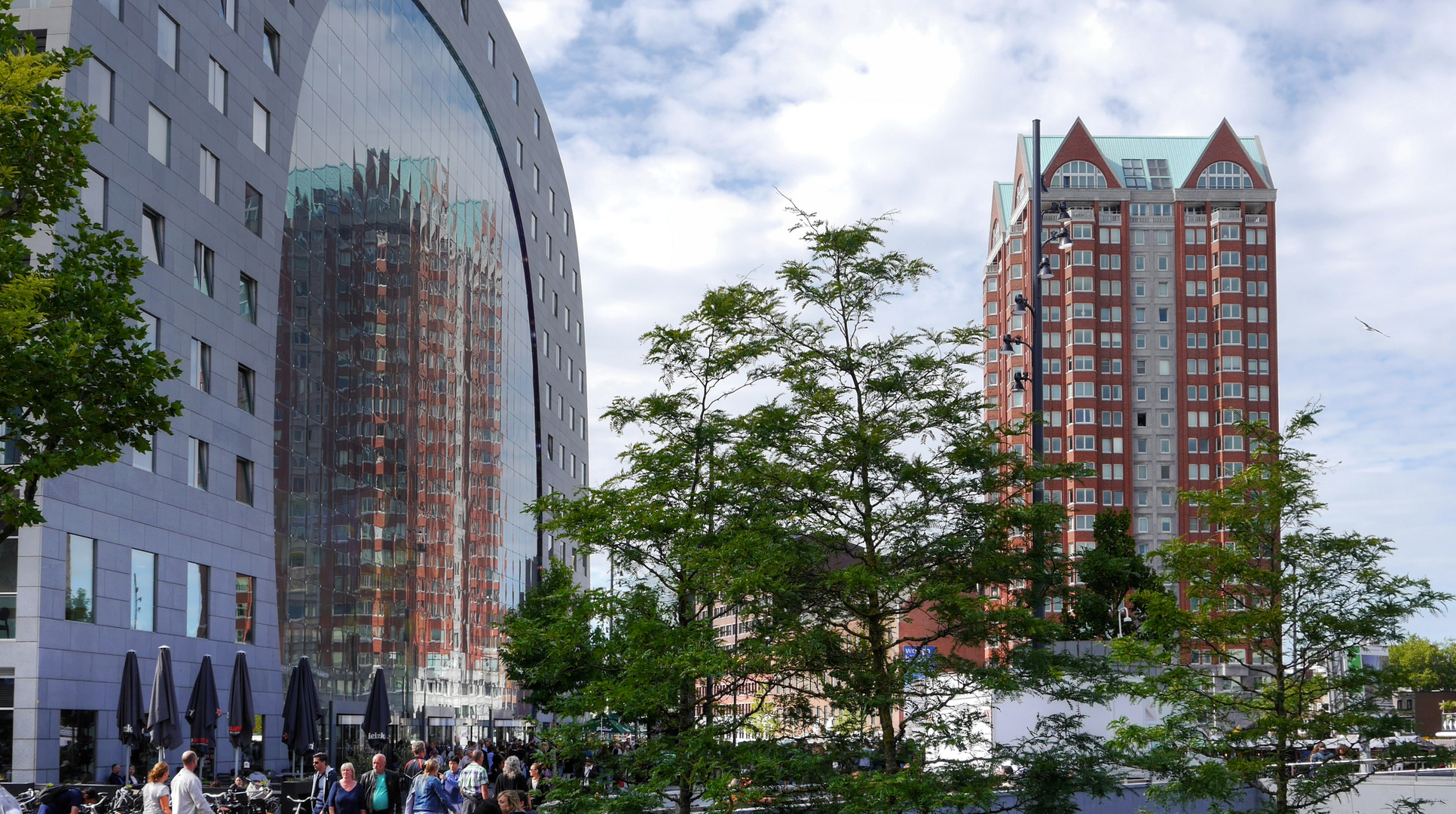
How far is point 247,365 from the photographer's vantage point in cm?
4269

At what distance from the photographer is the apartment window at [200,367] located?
3881cm

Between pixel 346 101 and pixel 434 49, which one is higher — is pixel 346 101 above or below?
below

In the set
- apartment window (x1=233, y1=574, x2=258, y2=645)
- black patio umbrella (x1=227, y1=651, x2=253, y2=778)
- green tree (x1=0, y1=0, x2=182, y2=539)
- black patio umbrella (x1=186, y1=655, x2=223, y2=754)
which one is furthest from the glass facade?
green tree (x1=0, y1=0, x2=182, y2=539)

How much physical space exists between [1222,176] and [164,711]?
4955 inches

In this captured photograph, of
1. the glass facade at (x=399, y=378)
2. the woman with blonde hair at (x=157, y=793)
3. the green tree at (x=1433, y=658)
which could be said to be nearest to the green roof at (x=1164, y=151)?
the green tree at (x=1433, y=658)

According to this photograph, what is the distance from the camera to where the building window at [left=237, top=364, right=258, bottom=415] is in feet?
140

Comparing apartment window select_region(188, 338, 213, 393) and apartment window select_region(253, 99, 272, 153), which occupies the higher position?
apartment window select_region(253, 99, 272, 153)

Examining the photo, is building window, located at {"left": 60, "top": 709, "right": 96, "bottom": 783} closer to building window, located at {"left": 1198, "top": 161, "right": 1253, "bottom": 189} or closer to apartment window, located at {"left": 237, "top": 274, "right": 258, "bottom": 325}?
apartment window, located at {"left": 237, "top": 274, "right": 258, "bottom": 325}

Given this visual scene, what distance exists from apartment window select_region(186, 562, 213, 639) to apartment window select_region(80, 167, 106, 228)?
409 inches

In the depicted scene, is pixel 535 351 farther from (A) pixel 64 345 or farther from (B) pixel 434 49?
(A) pixel 64 345

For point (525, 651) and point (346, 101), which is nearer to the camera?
point (525, 651)

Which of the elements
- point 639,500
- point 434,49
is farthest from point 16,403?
point 434,49

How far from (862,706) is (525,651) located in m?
8.33

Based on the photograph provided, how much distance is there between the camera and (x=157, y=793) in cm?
1930
